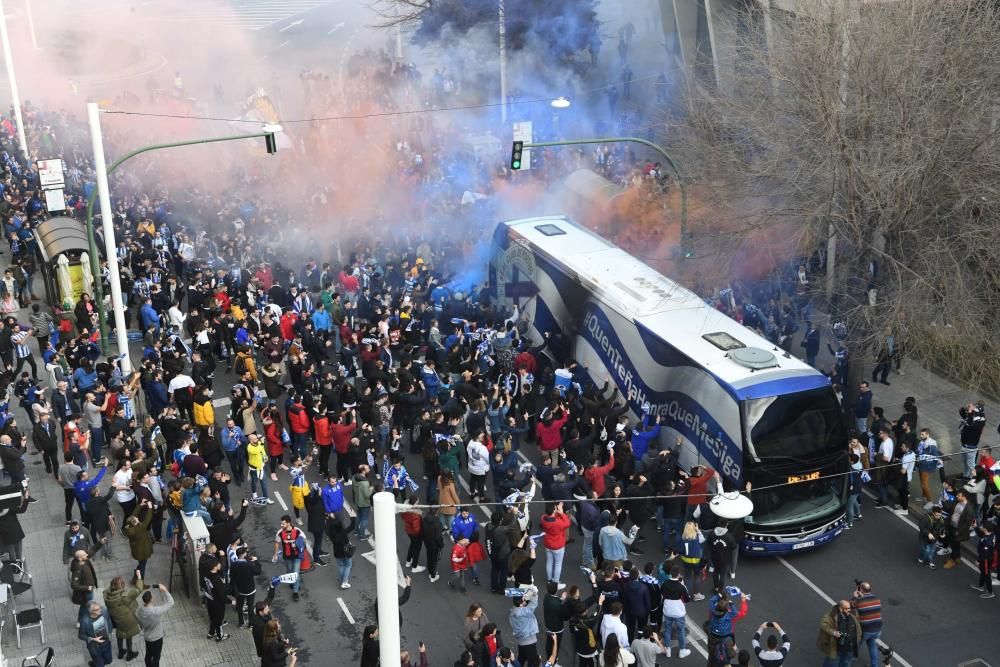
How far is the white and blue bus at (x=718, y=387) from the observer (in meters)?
17.0

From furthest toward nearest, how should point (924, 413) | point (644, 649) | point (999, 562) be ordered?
1. point (924, 413)
2. point (999, 562)
3. point (644, 649)

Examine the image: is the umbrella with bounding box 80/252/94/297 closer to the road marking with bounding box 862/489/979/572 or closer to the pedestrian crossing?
the road marking with bounding box 862/489/979/572

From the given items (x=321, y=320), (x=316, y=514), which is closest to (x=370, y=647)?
(x=316, y=514)

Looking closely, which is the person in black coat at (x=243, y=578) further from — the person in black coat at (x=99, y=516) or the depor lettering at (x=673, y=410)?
the depor lettering at (x=673, y=410)

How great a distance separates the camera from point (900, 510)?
18828 millimetres

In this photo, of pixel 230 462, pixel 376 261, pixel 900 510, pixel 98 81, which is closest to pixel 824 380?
pixel 900 510

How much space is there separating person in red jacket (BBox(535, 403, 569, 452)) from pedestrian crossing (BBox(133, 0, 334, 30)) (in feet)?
143

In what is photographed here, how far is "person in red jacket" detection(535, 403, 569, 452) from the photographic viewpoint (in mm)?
19188

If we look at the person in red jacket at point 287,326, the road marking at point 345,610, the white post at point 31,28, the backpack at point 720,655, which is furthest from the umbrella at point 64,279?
the white post at point 31,28

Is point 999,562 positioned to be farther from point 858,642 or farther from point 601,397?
point 601,397

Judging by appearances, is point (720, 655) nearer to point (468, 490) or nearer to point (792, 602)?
point (792, 602)

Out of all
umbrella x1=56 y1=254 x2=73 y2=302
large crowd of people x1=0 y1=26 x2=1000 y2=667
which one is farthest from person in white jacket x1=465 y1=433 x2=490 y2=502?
umbrella x1=56 y1=254 x2=73 y2=302

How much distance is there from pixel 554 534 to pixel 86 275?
46.8ft

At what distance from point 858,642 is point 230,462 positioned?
9.98 meters
